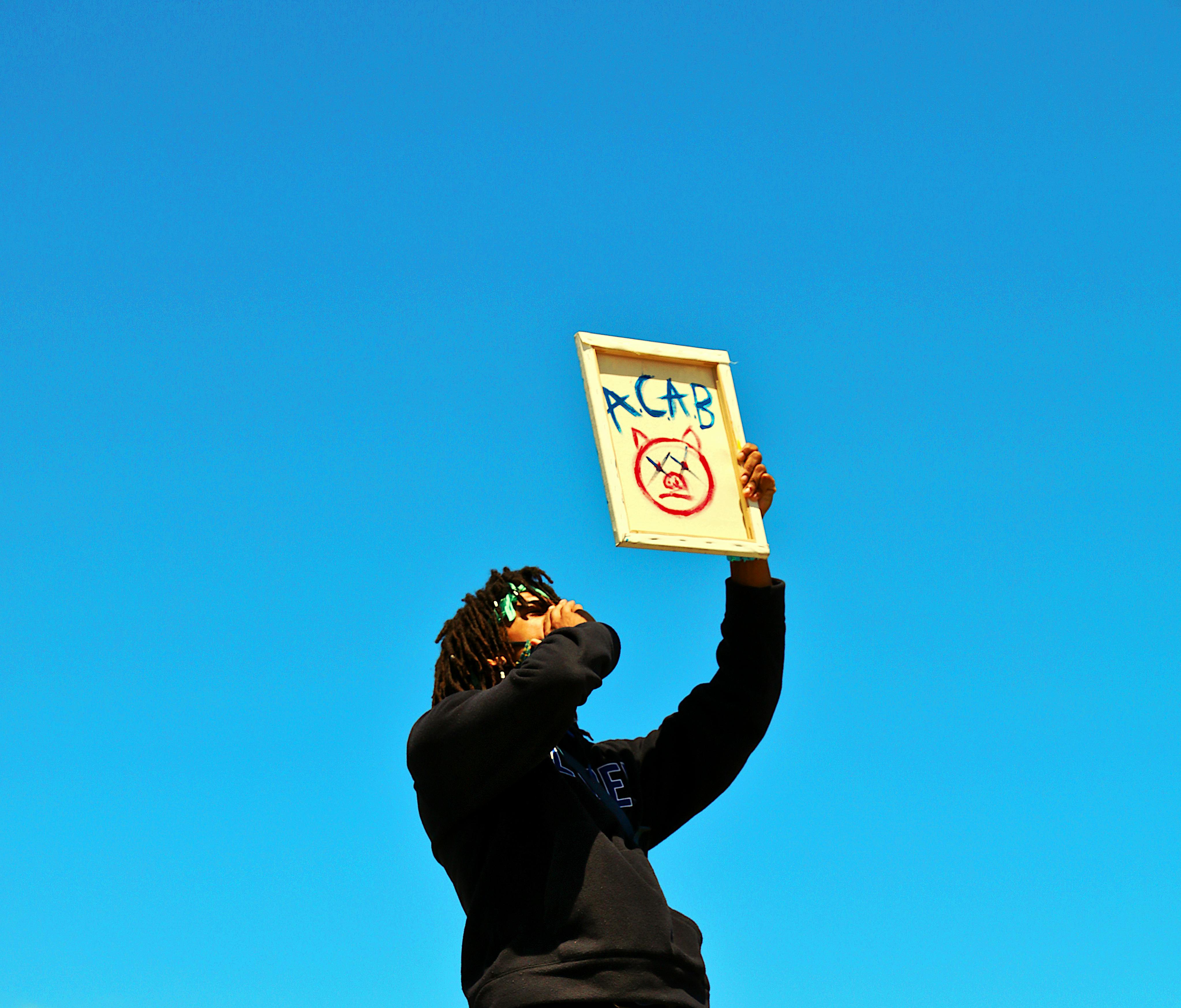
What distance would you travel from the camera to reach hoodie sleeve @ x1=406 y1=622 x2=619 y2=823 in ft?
12.7

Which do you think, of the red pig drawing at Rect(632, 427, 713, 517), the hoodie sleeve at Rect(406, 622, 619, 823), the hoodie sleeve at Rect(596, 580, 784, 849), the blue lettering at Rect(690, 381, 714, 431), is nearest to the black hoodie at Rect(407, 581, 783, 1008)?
the hoodie sleeve at Rect(406, 622, 619, 823)

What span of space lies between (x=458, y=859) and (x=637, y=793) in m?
0.83

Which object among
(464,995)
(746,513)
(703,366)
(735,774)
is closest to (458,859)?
(464,995)

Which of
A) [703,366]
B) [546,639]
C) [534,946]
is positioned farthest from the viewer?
[703,366]

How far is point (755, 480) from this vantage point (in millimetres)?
4793

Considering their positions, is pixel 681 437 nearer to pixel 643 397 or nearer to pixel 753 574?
pixel 643 397

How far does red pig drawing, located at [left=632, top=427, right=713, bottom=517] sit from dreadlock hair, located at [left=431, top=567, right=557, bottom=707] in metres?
0.64

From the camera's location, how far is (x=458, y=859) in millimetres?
4133

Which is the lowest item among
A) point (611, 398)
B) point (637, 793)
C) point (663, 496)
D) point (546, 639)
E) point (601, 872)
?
point (601, 872)

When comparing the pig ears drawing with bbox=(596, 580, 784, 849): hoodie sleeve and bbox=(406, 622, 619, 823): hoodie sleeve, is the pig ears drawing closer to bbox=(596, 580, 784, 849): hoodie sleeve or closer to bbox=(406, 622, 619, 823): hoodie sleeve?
bbox=(596, 580, 784, 849): hoodie sleeve

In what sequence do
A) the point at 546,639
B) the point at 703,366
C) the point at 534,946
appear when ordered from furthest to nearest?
the point at 703,366 → the point at 546,639 → the point at 534,946

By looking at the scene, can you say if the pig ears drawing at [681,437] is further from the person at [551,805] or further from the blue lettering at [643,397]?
the person at [551,805]

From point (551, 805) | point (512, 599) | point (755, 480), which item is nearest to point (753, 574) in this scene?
point (755, 480)

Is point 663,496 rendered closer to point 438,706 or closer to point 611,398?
point 611,398
